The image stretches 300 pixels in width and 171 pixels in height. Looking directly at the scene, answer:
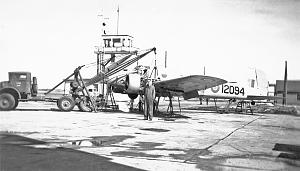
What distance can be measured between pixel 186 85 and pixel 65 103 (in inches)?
290

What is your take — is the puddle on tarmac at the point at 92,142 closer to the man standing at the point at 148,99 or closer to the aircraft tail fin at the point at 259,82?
the man standing at the point at 148,99

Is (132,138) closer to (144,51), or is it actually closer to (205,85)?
(205,85)

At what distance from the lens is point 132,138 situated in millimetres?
8961

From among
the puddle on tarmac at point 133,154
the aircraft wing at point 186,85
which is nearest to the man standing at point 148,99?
the aircraft wing at point 186,85

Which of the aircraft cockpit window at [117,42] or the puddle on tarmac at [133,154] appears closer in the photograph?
the puddle on tarmac at [133,154]

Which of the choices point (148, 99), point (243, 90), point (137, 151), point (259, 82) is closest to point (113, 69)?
point (148, 99)

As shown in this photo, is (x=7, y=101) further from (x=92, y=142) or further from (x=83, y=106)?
(x=92, y=142)

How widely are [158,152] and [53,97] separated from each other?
575 inches

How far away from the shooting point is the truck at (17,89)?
58.6 ft

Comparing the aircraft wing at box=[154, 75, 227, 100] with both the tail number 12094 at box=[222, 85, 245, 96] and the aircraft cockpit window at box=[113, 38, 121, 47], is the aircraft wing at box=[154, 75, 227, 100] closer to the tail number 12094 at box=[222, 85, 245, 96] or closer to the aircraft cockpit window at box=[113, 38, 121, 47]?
the tail number 12094 at box=[222, 85, 245, 96]

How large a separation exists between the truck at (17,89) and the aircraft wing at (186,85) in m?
7.49

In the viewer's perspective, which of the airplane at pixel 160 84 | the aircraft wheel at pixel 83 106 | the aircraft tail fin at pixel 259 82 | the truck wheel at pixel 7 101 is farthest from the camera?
the aircraft tail fin at pixel 259 82

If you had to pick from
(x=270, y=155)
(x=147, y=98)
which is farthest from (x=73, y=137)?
(x=147, y=98)

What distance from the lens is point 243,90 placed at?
79.0ft
